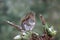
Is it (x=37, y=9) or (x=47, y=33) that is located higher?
(x=37, y=9)

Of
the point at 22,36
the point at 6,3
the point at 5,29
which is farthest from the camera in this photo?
the point at 6,3

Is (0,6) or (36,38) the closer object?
(36,38)

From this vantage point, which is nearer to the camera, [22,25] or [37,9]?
[22,25]

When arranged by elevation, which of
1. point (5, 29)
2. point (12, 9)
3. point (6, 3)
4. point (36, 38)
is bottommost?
point (36, 38)

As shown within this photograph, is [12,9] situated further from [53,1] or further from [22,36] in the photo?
[22,36]

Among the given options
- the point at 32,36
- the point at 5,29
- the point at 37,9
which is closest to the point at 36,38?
the point at 32,36

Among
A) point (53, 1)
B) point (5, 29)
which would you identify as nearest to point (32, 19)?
point (5, 29)

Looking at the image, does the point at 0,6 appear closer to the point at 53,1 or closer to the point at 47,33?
the point at 53,1

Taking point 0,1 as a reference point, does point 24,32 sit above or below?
below

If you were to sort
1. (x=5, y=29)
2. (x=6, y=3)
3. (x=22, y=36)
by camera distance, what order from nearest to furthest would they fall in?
A: 1. (x=22, y=36)
2. (x=5, y=29)
3. (x=6, y=3)
